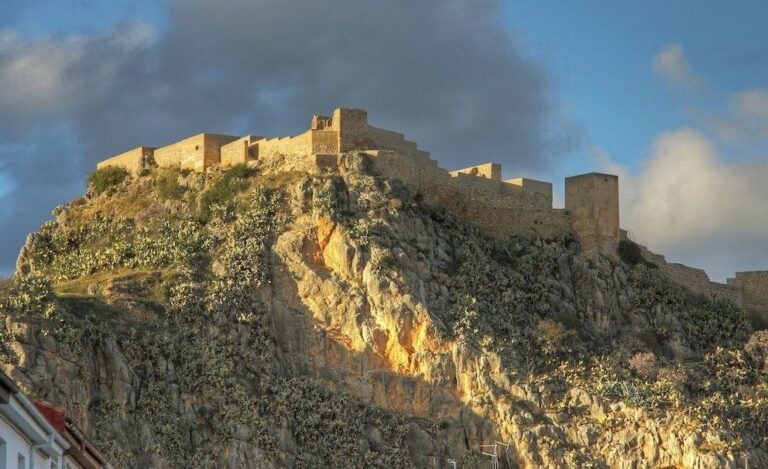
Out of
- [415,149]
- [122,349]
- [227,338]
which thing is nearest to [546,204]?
[415,149]

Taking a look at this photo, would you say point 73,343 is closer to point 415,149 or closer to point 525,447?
point 525,447

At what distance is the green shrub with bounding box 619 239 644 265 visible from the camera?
66.4 meters

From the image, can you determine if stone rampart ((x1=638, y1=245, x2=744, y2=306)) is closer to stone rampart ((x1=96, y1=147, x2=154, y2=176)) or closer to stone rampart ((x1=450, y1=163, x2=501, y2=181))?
stone rampart ((x1=450, y1=163, x2=501, y2=181))

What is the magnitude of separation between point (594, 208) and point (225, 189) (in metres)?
15.4

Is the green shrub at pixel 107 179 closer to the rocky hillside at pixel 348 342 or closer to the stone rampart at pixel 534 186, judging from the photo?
the rocky hillside at pixel 348 342

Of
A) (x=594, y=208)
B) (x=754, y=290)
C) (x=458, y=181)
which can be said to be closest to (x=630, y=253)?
(x=594, y=208)

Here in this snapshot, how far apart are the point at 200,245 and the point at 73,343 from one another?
33.3 ft

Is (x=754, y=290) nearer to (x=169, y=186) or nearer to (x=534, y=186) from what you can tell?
(x=534, y=186)

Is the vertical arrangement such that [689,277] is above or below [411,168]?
below

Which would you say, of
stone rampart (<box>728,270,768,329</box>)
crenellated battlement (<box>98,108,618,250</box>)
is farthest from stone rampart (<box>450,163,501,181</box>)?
stone rampart (<box>728,270,768,329</box>)

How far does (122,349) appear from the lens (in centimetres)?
5131

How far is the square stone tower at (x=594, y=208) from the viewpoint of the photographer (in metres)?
66.2

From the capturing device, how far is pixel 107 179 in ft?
221

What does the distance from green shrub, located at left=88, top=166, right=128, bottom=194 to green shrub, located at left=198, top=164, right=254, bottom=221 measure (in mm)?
6431
